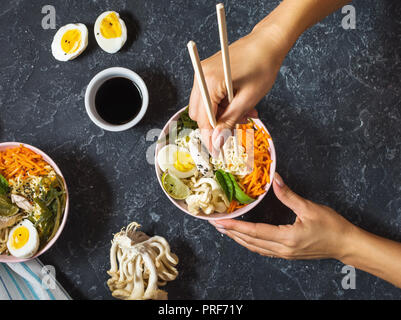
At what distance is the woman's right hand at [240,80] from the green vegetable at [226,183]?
15 cm

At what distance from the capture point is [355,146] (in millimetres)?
1470

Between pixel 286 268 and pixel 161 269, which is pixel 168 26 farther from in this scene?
pixel 286 268

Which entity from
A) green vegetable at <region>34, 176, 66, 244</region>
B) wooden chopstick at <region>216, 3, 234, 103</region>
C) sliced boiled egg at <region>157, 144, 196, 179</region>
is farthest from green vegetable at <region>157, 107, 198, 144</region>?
green vegetable at <region>34, 176, 66, 244</region>

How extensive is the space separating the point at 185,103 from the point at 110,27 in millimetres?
419

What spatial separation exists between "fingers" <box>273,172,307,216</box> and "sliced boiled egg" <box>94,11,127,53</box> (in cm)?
80

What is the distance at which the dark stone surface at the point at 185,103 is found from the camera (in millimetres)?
1448

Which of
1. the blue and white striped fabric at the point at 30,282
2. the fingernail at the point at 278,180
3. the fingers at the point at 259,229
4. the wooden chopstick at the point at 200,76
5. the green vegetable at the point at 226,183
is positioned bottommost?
the blue and white striped fabric at the point at 30,282

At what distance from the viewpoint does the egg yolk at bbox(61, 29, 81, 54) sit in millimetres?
1453

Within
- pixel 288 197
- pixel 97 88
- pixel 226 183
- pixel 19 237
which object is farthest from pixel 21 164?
pixel 288 197

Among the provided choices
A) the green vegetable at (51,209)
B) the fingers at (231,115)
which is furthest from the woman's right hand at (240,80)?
the green vegetable at (51,209)

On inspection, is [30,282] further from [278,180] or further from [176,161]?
[278,180]

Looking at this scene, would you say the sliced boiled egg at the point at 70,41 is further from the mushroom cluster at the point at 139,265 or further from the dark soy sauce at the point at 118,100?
the mushroom cluster at the point at 139,265

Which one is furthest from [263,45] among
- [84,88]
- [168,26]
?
[84,88]

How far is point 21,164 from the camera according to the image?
133 centimetres
